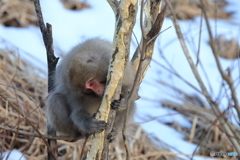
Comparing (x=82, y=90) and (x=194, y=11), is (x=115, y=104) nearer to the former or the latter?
(x=82, y=90)

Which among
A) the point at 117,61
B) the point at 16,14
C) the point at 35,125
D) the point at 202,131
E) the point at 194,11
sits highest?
the point at 194,11

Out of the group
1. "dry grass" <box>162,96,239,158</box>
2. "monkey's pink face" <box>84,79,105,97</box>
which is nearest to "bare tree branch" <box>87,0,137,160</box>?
"monkey's pink face" <box>84,79,105,97</box>

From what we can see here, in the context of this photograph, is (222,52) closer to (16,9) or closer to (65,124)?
(16,9)

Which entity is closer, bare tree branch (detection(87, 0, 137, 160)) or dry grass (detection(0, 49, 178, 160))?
bare tree branch (detection(87, 0, 137, 160))

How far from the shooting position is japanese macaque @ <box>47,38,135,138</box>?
2695 millimetres

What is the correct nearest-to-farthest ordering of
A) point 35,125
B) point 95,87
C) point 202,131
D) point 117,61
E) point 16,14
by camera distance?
1. point 117,61
2. point 95,87
3. point 35,125
4. point 202,131
5. point 16,14

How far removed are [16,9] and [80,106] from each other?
405cm

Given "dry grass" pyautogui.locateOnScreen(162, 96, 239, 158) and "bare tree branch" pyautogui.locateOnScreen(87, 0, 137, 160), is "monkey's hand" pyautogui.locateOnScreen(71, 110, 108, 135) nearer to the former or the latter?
"bare tree branch" pyautogui.locateOnScreen(87, 0, 137, 160)

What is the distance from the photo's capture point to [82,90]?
2.80 metres

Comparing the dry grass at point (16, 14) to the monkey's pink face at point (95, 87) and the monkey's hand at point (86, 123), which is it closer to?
the monkey's hand at point (86, 123)

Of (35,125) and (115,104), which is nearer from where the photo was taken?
(115,104)

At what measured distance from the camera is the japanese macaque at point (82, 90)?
2695 mm

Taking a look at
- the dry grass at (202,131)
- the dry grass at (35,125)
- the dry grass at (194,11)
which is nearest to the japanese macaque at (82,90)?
the dry grass at (35,125)

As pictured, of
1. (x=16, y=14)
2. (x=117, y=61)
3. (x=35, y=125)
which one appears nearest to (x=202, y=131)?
(x=35, y=125)
